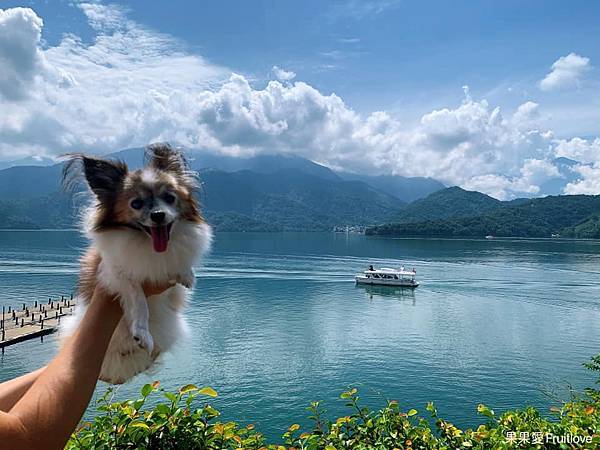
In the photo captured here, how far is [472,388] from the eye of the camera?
81.8ft

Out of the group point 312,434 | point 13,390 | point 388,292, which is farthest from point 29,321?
point 13,390

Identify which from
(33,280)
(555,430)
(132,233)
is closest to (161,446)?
(132,233)

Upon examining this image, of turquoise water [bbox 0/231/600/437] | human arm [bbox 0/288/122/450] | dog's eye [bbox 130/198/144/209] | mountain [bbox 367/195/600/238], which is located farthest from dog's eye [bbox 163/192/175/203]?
mountain [bbox 367/195/600/238]

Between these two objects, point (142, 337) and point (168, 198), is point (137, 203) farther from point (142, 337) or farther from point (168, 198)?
point (142, 337)

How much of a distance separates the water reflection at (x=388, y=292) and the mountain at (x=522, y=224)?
102979mm

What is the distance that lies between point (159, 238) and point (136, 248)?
5.7 inches

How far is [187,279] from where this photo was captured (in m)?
2.65

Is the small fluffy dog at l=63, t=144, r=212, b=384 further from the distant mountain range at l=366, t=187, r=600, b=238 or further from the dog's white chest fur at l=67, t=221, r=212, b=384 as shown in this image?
the distant mountain range at l=366, t=187, r=600, b=238

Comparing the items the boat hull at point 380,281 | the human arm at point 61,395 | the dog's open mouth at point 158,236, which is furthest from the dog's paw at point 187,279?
the boat hull at point 380,281

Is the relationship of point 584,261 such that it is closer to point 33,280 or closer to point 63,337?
point 33,280

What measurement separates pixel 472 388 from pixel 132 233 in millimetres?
25962

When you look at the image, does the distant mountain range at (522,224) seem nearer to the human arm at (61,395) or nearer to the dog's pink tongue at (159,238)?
the dog's pink tongue at (159,238)

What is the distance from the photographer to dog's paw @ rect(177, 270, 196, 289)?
2631 mm

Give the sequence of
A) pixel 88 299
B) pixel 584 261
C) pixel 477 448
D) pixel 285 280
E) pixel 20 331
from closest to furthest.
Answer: pixel 88 299, pixel 477 448, pixel 20 331, pixel 285 280, pixel 584 261
